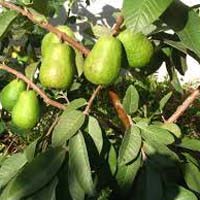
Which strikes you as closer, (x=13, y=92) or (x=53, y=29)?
(x=53, y=29)

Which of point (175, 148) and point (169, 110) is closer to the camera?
point (175, 148)

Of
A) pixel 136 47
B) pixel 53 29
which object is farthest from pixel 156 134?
pixel 53 29

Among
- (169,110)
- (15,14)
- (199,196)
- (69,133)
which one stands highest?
(15,14)

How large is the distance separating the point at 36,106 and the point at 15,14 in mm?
189

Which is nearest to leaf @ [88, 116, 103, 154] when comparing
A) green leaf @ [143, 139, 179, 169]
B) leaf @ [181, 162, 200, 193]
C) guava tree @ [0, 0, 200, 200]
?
guava tree @ [0, 0, 200, 200]

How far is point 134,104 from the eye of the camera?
3.92ft

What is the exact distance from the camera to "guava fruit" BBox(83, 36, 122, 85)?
1046 millimetres

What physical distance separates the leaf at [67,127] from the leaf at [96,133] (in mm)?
21

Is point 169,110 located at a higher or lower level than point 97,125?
lower

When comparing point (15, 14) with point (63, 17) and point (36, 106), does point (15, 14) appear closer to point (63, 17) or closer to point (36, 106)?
point (36, 106)

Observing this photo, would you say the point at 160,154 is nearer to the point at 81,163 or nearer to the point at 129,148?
the point at 129,148

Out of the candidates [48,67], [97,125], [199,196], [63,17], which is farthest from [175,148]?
[63,17]

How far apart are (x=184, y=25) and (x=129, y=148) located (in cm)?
25

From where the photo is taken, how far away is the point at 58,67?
108 cm
